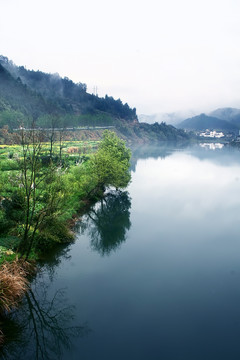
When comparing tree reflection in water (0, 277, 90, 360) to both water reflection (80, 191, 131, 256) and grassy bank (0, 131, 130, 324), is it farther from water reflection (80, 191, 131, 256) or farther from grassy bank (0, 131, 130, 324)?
water reflection (80, 191, 131, 256)

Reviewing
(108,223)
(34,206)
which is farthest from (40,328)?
(108,223)

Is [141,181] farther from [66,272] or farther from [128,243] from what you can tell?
[66,272]

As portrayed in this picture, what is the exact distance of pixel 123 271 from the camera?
22516 mm

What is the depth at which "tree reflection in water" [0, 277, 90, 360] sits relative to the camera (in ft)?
46.6

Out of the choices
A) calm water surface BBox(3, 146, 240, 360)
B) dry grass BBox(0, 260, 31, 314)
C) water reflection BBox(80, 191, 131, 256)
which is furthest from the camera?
water reflection BBox(80, 191, 131, 256)

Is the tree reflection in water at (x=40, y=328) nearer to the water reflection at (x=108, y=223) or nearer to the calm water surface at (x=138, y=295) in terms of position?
the calm water surface at (x=138, y=295)

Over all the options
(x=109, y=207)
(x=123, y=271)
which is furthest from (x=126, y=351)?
(x=109, y=207)

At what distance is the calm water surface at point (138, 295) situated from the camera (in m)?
14.7

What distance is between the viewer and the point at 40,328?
16125 millimetres

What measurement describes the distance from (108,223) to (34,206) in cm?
1805

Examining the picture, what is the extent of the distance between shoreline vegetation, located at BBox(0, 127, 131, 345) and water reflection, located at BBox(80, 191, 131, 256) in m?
1.85

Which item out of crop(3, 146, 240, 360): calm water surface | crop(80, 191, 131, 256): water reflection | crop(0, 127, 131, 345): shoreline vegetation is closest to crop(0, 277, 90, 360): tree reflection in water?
crop(3, 146, 240, 360): calm water surface

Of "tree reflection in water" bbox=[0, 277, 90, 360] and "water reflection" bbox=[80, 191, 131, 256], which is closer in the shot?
"tree reflection in water" bbox=[0, 277, 90, 360]

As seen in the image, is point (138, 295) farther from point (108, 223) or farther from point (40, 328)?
point (108, 223)
